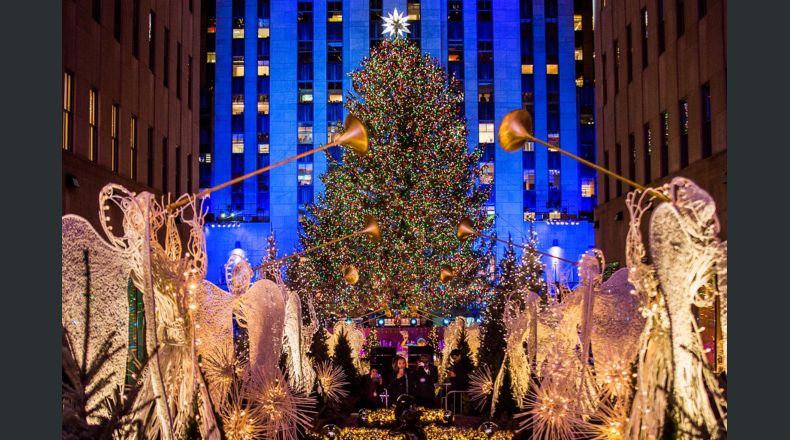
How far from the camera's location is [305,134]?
62.8 meters

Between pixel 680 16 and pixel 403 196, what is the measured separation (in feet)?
57.4

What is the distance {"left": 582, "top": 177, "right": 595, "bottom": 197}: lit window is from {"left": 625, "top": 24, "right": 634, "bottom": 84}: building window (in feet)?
110

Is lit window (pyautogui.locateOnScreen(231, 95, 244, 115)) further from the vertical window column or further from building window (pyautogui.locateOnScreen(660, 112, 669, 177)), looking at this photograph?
building window (pyautogui.locateOnScreen(660, 112, 669, 177))

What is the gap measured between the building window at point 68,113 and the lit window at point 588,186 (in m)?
49.0

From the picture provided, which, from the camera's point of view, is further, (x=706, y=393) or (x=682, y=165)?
(x=682, y=165)

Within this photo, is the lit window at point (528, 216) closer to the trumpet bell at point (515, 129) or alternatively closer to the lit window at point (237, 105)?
the lit window at point (237, 105)

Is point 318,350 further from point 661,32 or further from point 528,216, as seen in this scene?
point 528,216

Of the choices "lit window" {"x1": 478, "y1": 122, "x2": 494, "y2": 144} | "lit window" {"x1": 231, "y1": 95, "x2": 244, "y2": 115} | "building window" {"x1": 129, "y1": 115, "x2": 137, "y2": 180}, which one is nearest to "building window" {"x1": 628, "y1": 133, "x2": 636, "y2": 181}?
"building window" {"x1": 129, "y1": 115, "x2": 137, "y2": 180}

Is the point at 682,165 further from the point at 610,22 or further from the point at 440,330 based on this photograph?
the point at 440,330

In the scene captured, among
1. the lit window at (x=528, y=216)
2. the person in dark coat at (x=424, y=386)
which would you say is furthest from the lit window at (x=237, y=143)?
the person in dark coat at (x=424, y=386)

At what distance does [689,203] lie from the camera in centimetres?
820

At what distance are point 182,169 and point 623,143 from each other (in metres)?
15.3

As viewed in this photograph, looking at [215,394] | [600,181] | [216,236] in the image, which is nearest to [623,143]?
[600,181]

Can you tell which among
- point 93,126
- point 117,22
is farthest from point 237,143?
point 93,126
